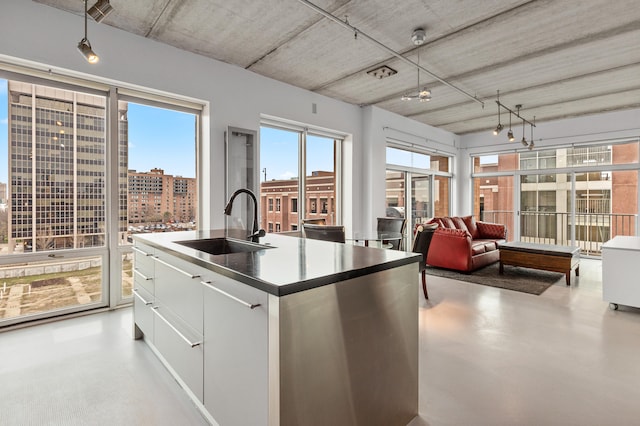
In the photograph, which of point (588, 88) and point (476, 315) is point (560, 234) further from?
point (476, 315)

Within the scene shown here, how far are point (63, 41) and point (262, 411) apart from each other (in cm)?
369

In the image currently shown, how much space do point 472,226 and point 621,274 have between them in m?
3.48

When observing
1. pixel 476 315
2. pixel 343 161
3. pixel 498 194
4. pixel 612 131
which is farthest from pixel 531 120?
pixel 476 315

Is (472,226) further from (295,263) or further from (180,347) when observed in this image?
(180,347)

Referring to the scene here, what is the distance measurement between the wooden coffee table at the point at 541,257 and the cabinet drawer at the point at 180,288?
16.0 ft

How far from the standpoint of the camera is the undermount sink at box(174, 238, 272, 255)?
232 cm

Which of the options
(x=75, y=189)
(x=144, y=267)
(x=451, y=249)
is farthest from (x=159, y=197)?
(x=451, y=249)

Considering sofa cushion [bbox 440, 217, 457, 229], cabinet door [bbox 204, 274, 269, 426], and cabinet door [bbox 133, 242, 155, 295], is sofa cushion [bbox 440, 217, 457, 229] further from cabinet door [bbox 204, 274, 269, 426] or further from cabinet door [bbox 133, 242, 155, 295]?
cabinet door [bbox 204, 274, 269, 426]

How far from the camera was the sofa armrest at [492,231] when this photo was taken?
6668 millimetres

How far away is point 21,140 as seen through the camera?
3105 mm

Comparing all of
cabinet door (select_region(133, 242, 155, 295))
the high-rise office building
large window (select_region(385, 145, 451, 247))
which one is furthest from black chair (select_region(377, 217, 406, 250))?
the high-rise office building

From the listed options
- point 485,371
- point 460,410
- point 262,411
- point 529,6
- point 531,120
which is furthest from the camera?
point 531,120

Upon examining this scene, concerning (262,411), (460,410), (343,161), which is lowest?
(460,410)

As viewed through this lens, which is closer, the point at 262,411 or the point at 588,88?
the point at 262,411
